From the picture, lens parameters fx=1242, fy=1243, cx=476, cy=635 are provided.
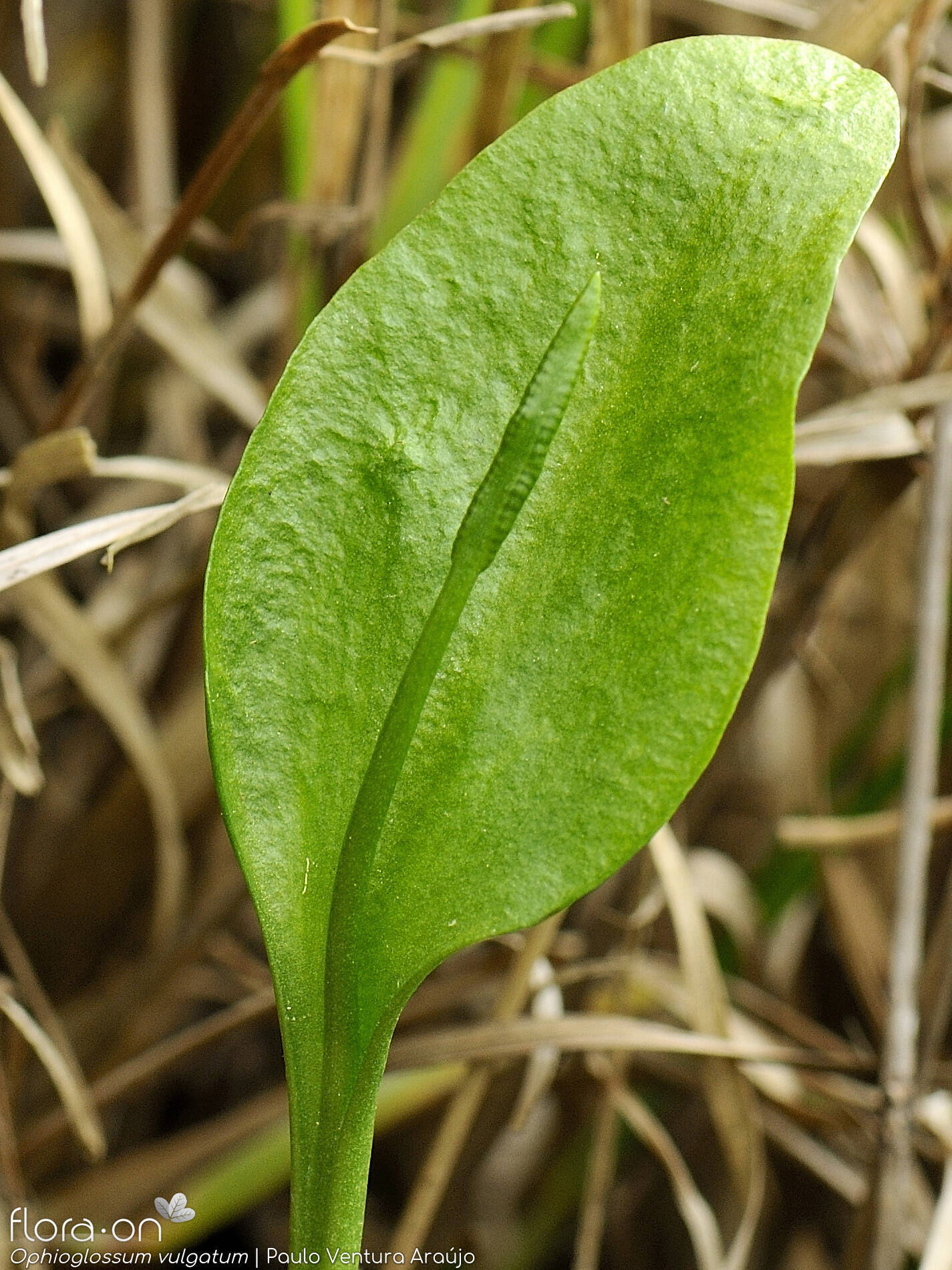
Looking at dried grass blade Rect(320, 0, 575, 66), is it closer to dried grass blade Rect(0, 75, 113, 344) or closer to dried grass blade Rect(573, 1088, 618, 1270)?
dried grass blade Rect(0, 75, 113, 344)

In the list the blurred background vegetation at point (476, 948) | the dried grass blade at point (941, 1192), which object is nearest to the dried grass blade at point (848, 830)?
the blurred background vegetation at point (476, 948)

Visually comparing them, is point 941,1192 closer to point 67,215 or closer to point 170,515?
point 170,515

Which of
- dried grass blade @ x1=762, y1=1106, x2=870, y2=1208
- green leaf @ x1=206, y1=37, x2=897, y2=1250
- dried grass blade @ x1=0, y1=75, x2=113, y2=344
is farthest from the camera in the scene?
dried grass blade @ x1=762, y1=1106, x2=870, y2=1208

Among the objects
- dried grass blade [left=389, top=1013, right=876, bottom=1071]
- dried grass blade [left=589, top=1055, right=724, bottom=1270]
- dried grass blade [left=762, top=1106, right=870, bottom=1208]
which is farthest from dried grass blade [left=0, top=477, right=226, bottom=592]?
dried grass blade [left=762, top=1106, right=870, bottom=1208]

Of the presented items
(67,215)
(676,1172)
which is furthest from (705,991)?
(67,215)

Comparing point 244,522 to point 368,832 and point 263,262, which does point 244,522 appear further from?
point 263,262

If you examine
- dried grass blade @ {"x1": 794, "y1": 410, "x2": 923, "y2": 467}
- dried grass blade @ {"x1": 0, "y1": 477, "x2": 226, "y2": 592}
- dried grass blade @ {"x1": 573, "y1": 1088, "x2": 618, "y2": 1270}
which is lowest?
dried grass blade @ {"x1": 573, "y1": 1088, "x2": 618, "y2": 1270}

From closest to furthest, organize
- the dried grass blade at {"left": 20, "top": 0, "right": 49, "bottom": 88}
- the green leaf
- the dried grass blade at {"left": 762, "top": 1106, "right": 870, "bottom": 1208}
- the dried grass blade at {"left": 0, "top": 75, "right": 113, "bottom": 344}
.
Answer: the green leaf
the dried grass blade at {"left": 20, "top": 0, "right": 49, "bottom": 88}
the dried grass blade at {"left": 0, "top": 75, "right": 113, "bottom": 344}
the dried grass blade at {"left": 762, "top": 1106, "right": 870, "bottom": 1208}

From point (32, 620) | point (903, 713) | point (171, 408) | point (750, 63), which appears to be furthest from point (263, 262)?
point (750, 63)
